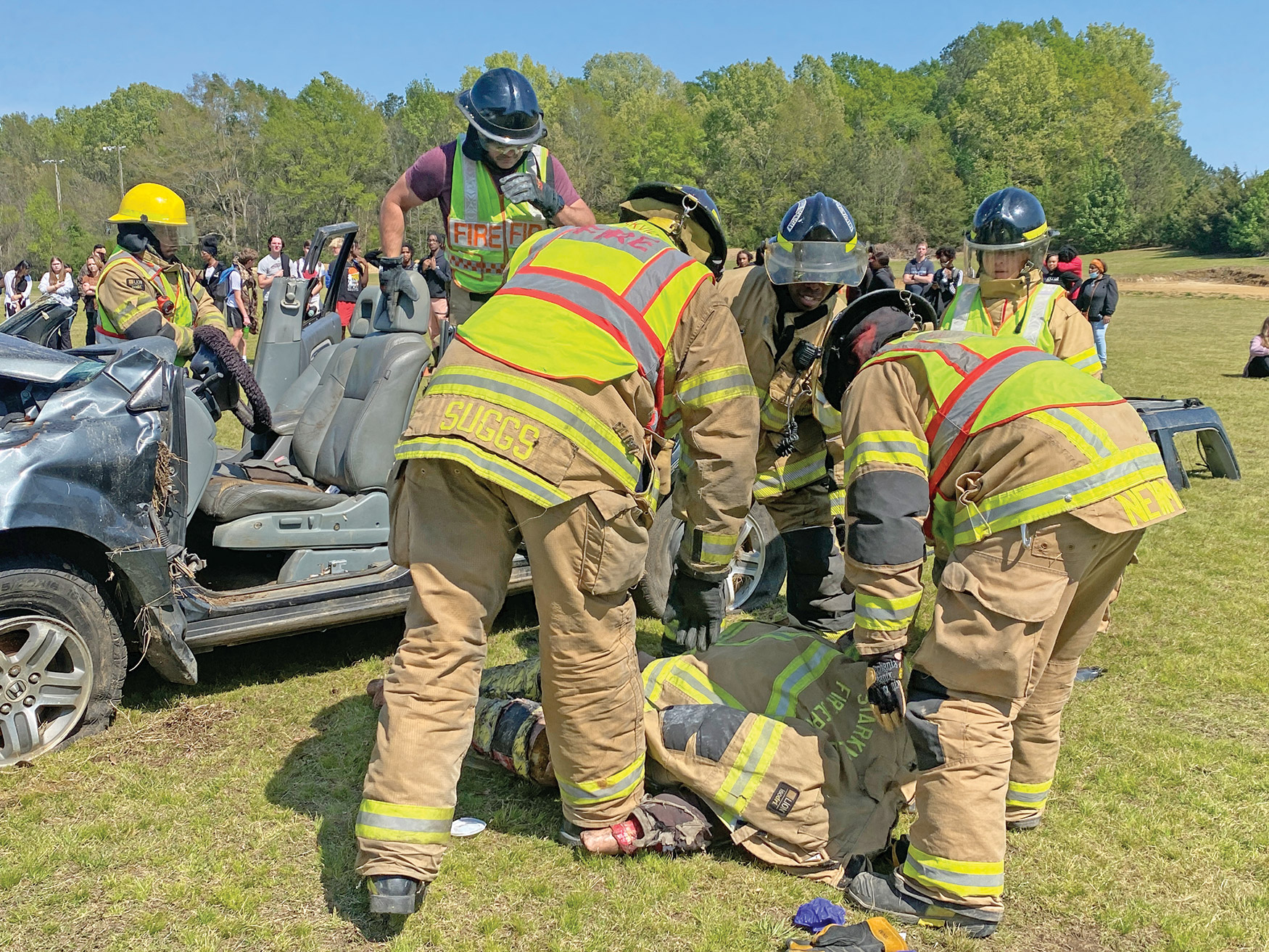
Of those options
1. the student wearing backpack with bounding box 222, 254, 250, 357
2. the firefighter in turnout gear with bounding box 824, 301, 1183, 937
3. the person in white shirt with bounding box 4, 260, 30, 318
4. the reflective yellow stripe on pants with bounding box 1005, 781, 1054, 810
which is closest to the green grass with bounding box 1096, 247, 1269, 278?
the student wearing backpack with bounding box 222, 254, 250, 357

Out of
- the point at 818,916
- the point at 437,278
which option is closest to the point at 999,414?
the point at 818,916

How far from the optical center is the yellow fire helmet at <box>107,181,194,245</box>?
19.1 ft

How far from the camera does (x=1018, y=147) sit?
67.1m

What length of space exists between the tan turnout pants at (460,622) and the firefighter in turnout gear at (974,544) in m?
0.75

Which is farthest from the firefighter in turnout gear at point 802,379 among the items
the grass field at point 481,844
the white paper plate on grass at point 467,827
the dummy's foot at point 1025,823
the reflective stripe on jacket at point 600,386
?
the white paper plate on grass at point 467,827

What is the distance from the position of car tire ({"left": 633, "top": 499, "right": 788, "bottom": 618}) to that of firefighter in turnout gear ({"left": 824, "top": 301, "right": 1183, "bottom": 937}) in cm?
200

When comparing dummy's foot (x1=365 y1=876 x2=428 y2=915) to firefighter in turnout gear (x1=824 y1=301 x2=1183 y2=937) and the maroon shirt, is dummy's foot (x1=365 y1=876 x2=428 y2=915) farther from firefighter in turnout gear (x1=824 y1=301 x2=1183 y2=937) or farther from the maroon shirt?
the maroon shirt

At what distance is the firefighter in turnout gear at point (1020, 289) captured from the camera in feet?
14.6

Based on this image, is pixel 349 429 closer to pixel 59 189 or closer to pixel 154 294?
pixel 154 294

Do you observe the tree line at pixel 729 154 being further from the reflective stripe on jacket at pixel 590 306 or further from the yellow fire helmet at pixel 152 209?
the reflective stripe on jacket at pixel 590 306

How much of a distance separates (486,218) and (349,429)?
119 centimetres

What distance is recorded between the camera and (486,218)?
4.75 meters

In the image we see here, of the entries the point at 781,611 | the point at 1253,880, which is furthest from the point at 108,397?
the point at 1253,880

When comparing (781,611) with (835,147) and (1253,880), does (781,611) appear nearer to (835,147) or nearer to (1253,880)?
(1253,880)
